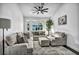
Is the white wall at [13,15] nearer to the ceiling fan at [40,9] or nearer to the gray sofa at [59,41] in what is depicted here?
the ceiling fan at [40,9]

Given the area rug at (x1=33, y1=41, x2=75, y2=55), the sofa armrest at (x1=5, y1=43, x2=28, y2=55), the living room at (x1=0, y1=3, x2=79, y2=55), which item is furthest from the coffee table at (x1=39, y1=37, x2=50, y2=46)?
the sofa armrest at (x1=5, y1=43, x2=28, y2=55)

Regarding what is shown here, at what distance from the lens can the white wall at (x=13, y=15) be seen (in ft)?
9.47

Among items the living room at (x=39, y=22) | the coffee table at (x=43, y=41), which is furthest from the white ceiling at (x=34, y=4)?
the coffee table at (x=43, y=41)

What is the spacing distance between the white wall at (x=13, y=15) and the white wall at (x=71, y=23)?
117 centimetres

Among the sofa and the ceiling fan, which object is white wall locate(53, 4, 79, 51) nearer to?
the ceiling fan

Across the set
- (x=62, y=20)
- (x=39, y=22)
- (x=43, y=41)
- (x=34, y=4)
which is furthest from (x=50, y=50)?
(x=34, y=4)

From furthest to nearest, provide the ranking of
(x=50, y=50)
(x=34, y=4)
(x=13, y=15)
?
(x=50, y=50) → (x=13, y=15) → (x=34, y=4)

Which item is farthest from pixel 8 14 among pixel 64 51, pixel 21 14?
pixel 64 51

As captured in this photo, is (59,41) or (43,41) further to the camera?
(59,41)

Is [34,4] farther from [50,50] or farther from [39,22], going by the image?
[50,50]

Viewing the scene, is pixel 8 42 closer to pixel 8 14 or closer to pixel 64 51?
pixel 8 14

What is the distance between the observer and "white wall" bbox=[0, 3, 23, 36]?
2885mm

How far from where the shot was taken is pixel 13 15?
3.03m

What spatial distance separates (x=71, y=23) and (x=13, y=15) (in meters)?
2.06
